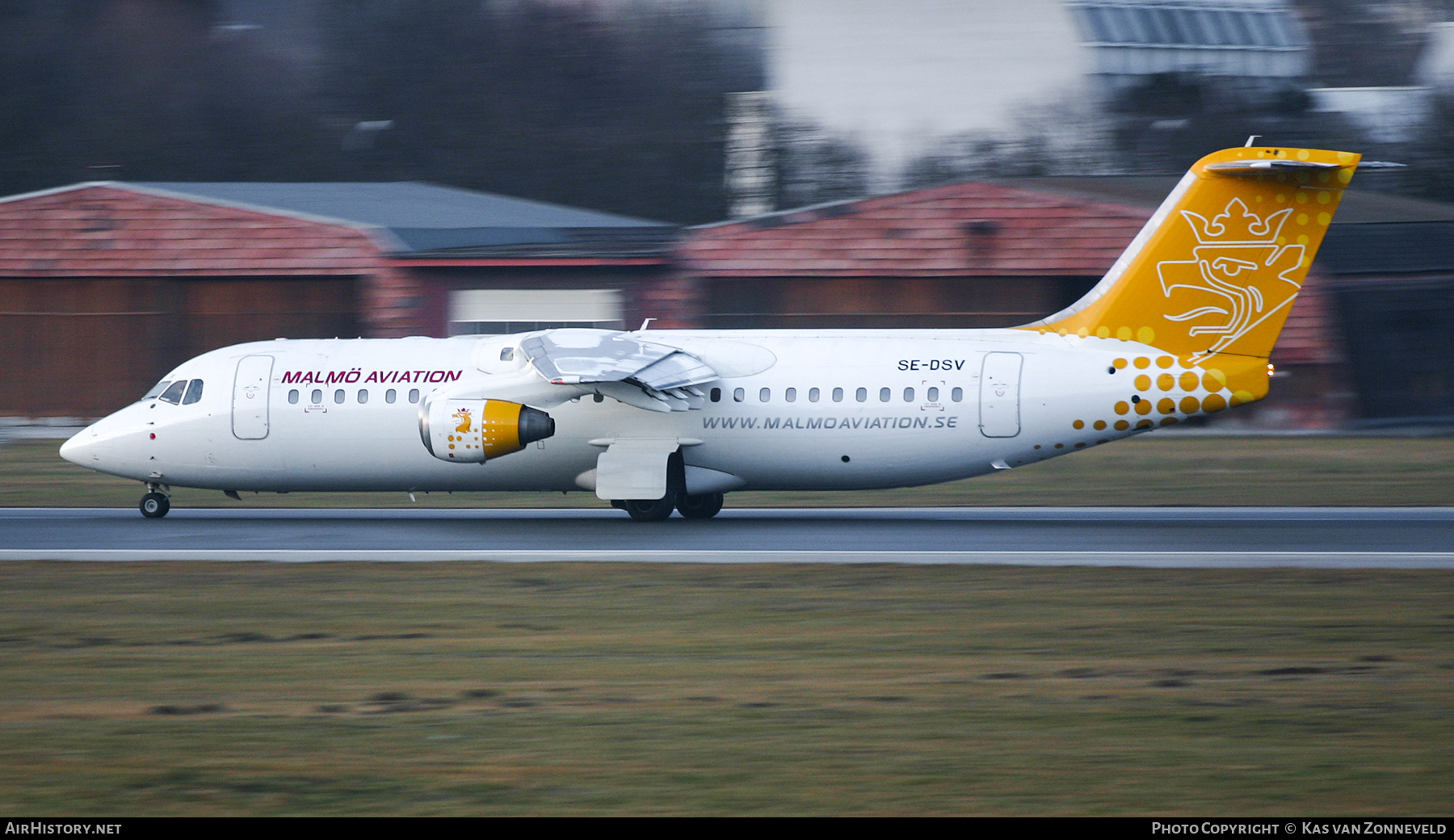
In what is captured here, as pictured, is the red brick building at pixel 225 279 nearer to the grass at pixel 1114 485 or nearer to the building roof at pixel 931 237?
the building roof at pixel 931 237

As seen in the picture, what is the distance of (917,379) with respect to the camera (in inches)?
894

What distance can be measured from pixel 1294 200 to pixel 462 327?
76.9 feet

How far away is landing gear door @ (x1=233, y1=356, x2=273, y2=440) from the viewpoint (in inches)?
957

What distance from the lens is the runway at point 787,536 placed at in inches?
770

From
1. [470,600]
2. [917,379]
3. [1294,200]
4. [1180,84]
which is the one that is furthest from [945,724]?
[1180,84]

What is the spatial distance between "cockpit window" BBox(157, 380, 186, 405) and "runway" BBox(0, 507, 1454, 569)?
6.30ft

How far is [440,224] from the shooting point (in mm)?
42375

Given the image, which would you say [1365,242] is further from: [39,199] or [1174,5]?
[39,199]

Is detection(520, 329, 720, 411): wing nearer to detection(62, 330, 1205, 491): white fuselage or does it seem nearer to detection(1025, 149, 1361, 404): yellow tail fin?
detection(62, 330, 1205, 491): white fuselage

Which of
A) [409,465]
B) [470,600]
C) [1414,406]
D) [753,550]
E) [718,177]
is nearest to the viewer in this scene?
[470,600]

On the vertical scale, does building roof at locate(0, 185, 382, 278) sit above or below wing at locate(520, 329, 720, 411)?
above

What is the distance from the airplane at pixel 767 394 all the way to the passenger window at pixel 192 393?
4 cm

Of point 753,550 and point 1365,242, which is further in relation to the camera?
point 1365,242

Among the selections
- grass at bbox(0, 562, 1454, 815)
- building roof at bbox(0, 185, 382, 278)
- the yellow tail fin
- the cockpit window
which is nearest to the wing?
grass at bbox(0, 562, 1454, 815)
